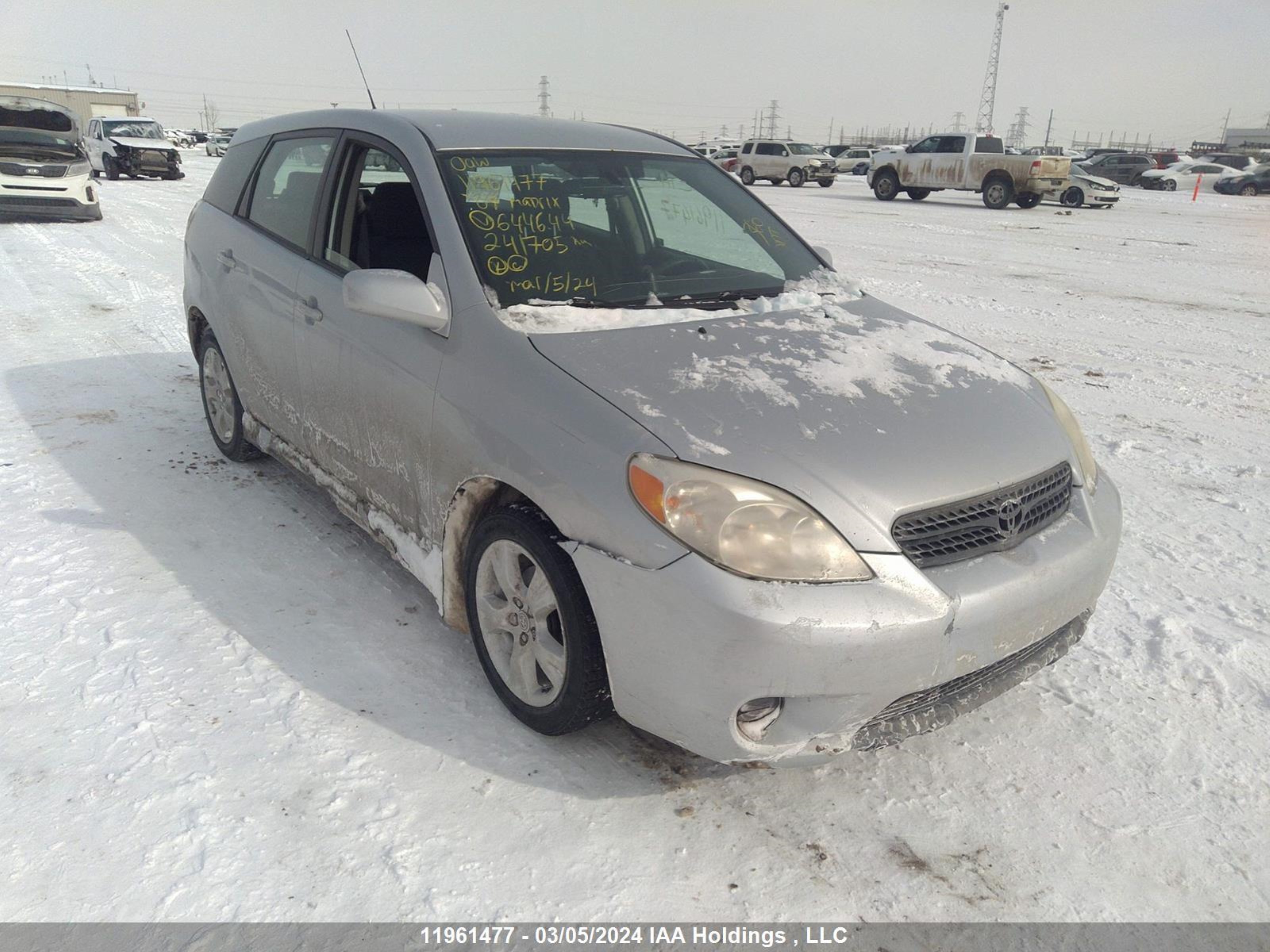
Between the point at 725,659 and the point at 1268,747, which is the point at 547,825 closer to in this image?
the point at 725,659

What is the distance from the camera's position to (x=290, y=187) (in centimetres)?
395

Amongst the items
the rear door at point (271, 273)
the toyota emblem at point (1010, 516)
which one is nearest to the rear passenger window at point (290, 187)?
the rear door at point (271, 273)

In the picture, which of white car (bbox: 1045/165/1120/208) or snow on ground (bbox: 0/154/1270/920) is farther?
white car (bbox: 1045/165/1120/208)

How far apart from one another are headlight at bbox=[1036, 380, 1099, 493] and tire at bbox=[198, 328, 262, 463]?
140 inches

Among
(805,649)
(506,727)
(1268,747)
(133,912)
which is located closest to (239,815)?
(133,912)

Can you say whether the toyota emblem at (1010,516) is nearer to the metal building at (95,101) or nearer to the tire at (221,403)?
the tire at (221,403)

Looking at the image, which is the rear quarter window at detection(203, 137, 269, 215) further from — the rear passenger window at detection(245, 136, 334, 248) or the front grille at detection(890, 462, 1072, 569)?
the front grille at detection(890, 462, 1072, 569)

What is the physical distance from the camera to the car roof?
131 inches

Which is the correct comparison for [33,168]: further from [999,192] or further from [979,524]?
[999,192]

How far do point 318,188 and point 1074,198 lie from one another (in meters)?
23.1

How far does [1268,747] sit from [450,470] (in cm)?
253

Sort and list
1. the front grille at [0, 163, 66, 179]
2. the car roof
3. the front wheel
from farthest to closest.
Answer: the front wheel, the front grille at [0, 163, 66, 179], the car roof

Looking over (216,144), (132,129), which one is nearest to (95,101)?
(216,144)

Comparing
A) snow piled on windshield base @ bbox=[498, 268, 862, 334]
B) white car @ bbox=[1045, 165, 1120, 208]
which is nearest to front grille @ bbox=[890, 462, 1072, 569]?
snow piled on windshield base @ bbox=[498, 268, 862, 334]
